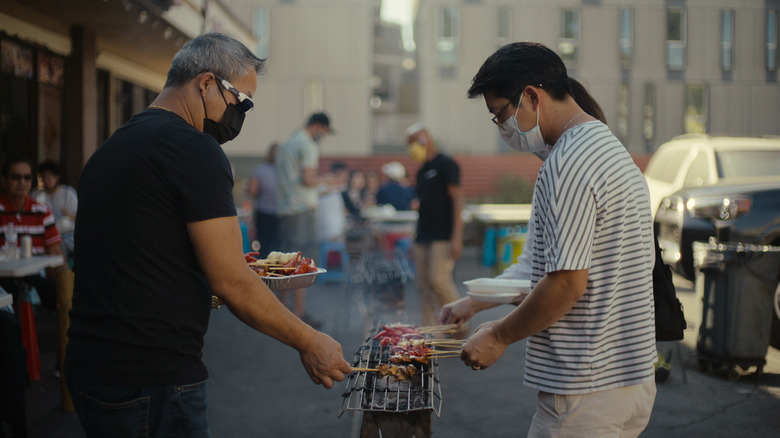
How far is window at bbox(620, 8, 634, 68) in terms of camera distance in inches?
1350

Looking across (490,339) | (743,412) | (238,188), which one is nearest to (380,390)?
(490,339)

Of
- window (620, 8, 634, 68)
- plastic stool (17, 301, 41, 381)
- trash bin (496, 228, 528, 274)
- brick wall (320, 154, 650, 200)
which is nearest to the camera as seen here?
plastic stool (17, 301, 41, 381)

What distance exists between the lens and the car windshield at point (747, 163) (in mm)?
10438

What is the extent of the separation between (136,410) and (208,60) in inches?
45.4

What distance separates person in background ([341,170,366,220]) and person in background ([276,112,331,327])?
4.89m

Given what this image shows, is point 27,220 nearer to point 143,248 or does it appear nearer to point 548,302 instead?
point 143,248

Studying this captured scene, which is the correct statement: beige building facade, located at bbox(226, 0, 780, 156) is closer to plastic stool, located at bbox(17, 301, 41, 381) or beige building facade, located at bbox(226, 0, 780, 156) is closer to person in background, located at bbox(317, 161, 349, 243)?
person in background, located at bbox(317, 161, 349, 243)

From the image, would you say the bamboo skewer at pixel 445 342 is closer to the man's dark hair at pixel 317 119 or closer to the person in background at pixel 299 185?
the person in background at pixel 299 185

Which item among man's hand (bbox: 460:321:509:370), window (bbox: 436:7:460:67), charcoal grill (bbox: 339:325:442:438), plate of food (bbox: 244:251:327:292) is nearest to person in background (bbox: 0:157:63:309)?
plate of food (bbox: 244:251:327:292)

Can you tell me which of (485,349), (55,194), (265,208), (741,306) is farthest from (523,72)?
(55,194)

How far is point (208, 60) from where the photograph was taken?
2451 millimetres

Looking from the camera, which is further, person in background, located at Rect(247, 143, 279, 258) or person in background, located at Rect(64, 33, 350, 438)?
person in background, located at Rect(247, 143, 279, 258)

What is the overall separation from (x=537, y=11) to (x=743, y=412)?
30.3 m

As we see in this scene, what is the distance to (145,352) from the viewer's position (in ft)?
7.25
